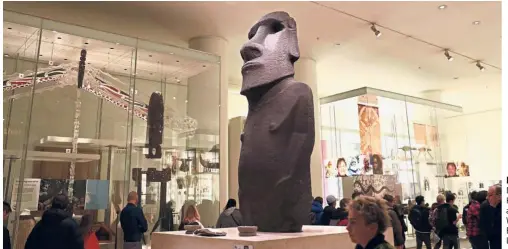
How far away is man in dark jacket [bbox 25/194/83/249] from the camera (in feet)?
12.5

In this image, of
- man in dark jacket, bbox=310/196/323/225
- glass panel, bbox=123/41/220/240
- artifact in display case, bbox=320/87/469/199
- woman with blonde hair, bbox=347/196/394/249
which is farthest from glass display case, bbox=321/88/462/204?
woman with blonde hair, bbox=347/196/394/249

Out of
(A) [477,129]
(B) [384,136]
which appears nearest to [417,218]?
(B) [384,136]

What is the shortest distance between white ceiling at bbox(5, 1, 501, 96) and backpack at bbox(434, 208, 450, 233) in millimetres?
3424

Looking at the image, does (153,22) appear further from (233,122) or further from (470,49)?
(470,49)

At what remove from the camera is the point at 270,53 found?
3555 mm

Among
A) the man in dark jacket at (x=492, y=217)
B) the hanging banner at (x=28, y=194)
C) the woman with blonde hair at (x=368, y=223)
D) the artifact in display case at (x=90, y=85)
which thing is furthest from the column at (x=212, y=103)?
the woman with blonde hair at (x=368, y=223)

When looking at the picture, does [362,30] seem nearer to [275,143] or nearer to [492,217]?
[492,217]

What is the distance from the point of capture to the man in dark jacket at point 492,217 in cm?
517

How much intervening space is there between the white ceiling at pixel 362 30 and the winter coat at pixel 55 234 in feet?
14.6

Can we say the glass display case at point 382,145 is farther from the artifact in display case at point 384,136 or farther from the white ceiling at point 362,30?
the white ceiling at point 362,30

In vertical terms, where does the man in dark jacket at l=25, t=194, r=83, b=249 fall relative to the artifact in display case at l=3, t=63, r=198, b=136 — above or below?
below

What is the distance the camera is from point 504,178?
4434 millimetres

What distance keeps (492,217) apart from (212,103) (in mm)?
4537

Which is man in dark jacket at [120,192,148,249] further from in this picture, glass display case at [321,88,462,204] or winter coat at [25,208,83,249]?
glass display case at [321,88,462,204]
